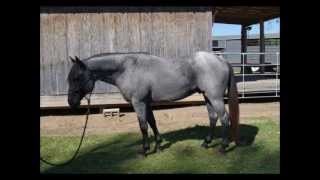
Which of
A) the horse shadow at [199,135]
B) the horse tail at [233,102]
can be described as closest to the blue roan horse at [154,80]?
the horse tail at [233,102]

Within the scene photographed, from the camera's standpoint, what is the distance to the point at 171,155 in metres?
7.17

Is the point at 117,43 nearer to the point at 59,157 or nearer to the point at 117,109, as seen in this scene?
the point at 117,109

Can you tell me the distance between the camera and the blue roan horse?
6.80 meters

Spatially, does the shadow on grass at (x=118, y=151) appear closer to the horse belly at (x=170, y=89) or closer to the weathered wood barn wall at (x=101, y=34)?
the horse belly at (x=170, y=89)

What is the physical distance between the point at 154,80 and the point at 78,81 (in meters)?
1.17

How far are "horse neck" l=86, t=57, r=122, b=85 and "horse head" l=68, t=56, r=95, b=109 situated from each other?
0.30 ft

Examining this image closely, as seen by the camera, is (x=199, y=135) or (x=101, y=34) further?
(x=101, y=34)

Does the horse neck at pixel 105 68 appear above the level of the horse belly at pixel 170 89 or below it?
above

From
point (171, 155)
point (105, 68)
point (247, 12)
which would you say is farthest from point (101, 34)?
point (247, 12)

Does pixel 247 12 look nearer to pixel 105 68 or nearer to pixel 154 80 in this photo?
pixel 154 80

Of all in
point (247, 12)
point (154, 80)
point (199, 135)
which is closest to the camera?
point (154, 80)

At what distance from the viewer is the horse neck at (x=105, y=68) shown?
22.3ft
